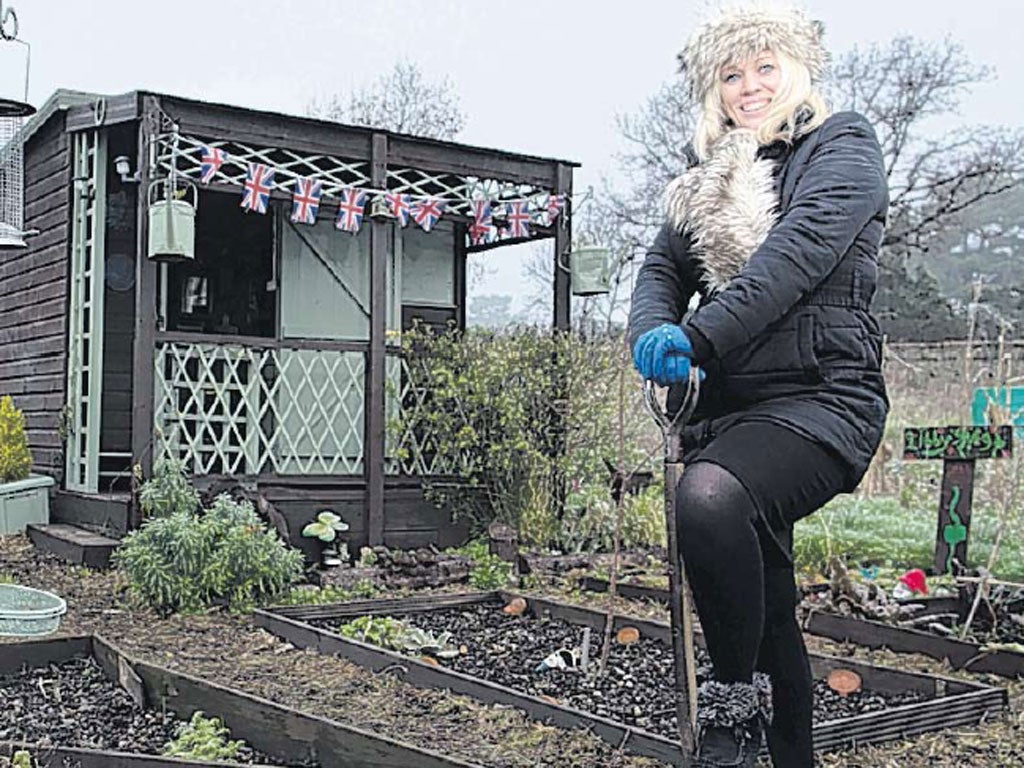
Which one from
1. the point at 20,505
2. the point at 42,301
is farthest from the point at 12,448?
the point at 42,301

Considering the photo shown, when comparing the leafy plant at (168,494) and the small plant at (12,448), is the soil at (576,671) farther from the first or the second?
the small plant at (12,448)

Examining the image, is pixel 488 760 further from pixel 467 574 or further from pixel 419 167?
pixel 419 167

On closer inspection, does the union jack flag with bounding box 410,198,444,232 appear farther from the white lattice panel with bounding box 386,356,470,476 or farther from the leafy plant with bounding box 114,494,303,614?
the leafy plant with bounding box 114,494,303,614

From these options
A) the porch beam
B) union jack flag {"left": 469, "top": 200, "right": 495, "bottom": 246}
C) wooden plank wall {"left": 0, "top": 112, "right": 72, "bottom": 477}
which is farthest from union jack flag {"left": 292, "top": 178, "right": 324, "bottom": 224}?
wooden plank wall {"left": 0, "top": 112, "right": 72, "bottom": 477}

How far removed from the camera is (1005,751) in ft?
10.2

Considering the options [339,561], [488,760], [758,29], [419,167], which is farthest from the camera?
[419,167]

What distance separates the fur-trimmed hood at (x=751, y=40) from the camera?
7.41 feet

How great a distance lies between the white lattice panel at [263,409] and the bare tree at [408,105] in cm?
1572

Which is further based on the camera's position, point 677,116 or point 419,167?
point 677,116

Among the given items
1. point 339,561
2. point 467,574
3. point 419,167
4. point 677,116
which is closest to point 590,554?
point 467,574

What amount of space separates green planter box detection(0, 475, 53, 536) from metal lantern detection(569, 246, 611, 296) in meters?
3.82

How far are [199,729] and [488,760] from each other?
2.55 feet

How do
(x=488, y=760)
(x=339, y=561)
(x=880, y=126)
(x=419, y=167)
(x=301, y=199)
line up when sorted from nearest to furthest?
(x=488, y=760) → (x=339, y=561) → (x=301, y=199) → (x=419, y=167) → (x=880, y=126)

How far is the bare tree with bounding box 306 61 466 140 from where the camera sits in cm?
2333
